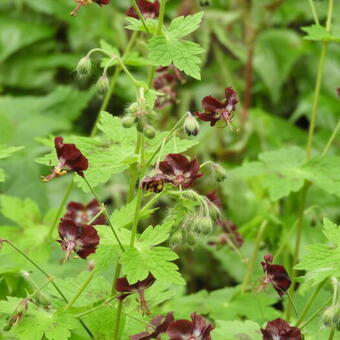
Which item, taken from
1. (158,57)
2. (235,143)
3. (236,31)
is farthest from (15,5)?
(158,57)

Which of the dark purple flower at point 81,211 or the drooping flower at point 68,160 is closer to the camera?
the drooping flower at point 68,160

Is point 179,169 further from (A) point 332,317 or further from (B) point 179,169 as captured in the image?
(A) point 332,317

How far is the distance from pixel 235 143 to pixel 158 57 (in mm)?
3023

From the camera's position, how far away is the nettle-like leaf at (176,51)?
186 centimetres

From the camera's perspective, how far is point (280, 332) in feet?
5.75

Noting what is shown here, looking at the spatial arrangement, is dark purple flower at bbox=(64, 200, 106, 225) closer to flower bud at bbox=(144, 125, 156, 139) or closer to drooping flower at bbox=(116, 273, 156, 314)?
drooping flower at bbox=(116, 273, 156, 314)

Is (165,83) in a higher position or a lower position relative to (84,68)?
lower

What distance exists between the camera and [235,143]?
4852 mm

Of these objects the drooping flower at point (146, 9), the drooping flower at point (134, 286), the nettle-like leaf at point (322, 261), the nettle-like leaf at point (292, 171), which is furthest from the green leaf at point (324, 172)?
the drooping flower at point (134, 286)

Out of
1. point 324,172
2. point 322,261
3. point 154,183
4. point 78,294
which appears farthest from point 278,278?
point 324,172

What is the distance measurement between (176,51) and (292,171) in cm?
87

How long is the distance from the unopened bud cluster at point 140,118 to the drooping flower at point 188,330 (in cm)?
41

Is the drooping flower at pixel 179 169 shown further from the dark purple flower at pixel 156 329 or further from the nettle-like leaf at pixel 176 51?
the dark purple flower at pixel 156 329

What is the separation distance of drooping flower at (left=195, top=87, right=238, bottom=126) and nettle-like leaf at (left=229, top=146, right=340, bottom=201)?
25.7 inches
